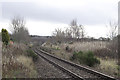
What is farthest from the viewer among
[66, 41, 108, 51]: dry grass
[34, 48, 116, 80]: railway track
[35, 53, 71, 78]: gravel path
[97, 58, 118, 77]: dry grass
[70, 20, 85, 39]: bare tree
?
[70, 20, 85, 39]: bare tree

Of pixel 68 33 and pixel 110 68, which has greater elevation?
pixel 68 33

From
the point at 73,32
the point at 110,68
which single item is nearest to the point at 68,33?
the point at 73,32

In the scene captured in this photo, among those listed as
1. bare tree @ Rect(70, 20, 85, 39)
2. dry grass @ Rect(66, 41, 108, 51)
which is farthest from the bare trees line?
dry grass @ Rect(66, 41, 108, 51)

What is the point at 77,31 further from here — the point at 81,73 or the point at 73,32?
the point at 81,73

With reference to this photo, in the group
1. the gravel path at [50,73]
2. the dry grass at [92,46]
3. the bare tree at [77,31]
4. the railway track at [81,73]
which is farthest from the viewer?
the bare tree at [77,31]

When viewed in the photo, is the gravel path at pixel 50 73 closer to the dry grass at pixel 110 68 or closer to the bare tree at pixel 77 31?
the dry grass at pixel 110 68

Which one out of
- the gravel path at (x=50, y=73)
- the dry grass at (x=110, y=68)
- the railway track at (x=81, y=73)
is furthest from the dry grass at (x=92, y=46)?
the gravel path at (x=50, y=73)

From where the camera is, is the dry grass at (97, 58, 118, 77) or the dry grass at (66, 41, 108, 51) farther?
the dry grass at (66, 41, 108, 51)

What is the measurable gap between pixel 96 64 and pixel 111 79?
5.10 m

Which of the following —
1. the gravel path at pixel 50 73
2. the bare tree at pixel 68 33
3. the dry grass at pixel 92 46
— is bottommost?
the gravel path at pixel 50 73

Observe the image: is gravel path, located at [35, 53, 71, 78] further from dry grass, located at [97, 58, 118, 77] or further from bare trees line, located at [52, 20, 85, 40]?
bare trees line, located at [52, 20, 85, 40]

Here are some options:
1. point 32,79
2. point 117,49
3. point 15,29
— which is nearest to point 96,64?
point 117,49

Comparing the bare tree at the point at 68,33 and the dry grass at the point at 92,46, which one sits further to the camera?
the bare tree at the point at 68,33

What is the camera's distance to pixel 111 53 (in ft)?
55.3
